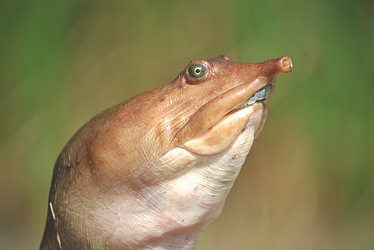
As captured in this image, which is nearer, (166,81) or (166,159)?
(166,159)

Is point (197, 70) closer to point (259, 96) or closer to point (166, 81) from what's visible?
point (259, 96)

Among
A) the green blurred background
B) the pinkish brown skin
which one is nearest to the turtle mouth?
the pinkish brown skin

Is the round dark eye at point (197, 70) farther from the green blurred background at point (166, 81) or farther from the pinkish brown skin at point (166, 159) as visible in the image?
the green blurred background at point (166, 81)

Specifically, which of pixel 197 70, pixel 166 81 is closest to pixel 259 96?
pixel 197 70

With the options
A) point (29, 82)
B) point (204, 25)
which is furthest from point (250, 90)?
point (29, 82)

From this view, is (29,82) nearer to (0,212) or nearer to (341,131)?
(0,212)
